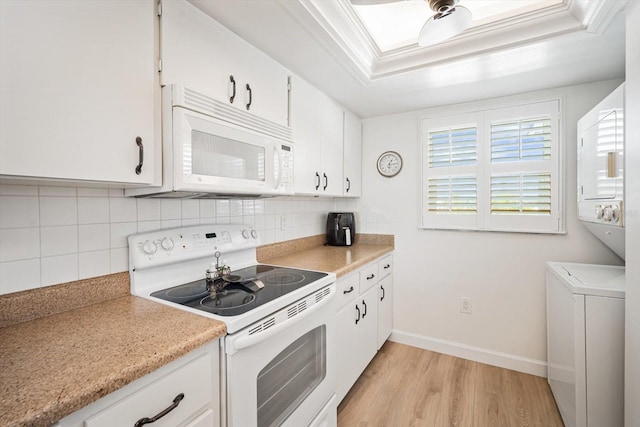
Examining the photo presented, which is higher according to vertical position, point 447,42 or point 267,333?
point 447,42

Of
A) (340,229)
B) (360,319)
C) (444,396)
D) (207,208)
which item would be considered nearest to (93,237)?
(207,208)

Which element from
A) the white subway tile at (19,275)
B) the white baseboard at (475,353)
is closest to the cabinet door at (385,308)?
the white baseboard at (475,353)

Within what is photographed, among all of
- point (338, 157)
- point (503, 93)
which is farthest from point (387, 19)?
point (503, 93)

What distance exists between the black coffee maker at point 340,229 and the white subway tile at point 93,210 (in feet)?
5.89

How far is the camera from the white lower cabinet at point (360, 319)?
1806mm

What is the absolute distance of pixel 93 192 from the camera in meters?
1.19

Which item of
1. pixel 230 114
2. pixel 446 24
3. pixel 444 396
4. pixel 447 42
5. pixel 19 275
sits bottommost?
pixel 444 396

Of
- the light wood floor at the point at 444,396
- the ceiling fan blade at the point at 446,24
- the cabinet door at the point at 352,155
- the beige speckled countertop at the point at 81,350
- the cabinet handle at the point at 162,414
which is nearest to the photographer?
the beige speckled countertop at the point at 81,350

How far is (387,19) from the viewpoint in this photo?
5.63 feet

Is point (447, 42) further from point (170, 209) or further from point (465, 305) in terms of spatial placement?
point (465, 305)

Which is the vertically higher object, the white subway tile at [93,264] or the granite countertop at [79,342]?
the white subway tile at [93,264]

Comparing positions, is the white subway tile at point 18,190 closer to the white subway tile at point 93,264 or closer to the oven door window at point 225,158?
the white subway tile at point 93,264

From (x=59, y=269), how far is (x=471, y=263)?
8.77 feet

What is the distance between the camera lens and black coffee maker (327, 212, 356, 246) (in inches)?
105
